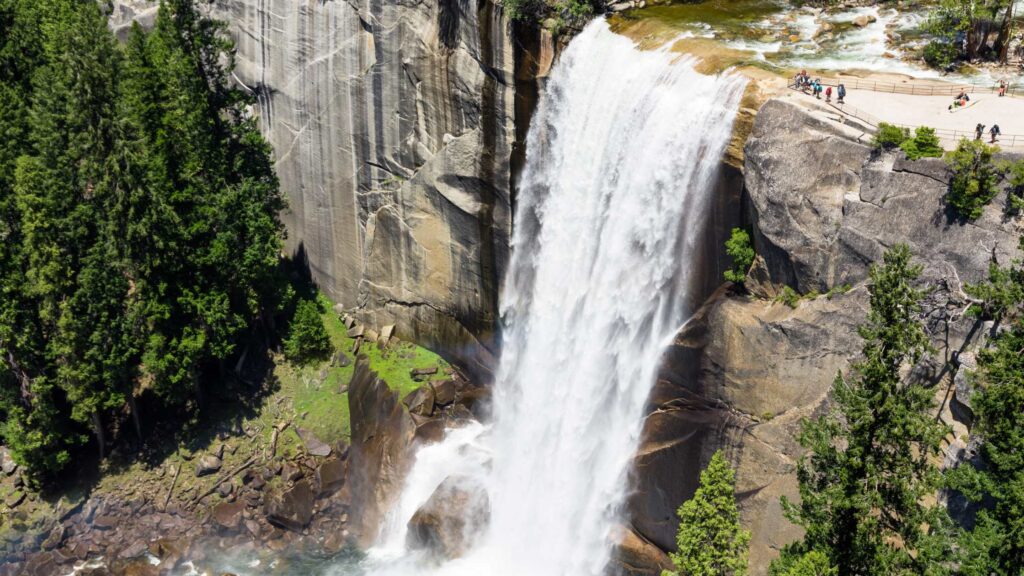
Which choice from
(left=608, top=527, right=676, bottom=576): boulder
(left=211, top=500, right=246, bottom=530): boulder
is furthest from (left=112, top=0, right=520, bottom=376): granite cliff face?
(left=608, top=527, right=676, bottom=576): boulder

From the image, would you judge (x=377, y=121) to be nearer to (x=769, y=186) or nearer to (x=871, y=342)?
(x=769, y=186)

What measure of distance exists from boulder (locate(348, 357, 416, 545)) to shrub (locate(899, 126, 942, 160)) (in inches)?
1160

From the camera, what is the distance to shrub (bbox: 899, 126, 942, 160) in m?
32.6

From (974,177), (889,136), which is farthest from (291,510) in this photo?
(974,177)

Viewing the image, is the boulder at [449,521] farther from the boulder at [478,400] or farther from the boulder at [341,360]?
the boulder at [341,360]

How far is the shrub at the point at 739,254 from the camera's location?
37000mm

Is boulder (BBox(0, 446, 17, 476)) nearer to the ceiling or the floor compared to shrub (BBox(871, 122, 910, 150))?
nearer to the floor

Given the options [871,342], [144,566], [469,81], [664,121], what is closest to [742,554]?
[871,342]

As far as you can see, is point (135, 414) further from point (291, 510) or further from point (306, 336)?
point (291, 510)

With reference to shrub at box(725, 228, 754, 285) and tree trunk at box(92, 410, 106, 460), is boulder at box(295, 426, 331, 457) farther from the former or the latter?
shrub at box(725, 228, 754, 285)

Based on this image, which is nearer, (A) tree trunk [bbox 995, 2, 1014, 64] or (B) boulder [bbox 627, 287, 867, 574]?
(B) boulder [bbox 627, 287, 867, 574]

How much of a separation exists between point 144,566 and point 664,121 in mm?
34039

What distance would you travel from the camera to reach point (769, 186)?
116 feet

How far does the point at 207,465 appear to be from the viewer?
50781 millimetres
